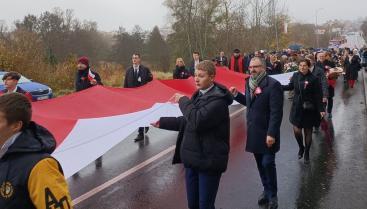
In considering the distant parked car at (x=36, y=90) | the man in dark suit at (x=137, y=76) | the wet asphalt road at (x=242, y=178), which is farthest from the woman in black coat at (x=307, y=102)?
the distant parked car at (x=36, y=90)

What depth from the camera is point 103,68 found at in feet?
→ 87.9

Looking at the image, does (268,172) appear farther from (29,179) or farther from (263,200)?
(29,179)

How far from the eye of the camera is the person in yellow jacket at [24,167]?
197 cm

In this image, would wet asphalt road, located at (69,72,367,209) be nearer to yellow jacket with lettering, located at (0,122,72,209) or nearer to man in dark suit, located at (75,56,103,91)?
man in dark suit, located at (75,56,103,91)

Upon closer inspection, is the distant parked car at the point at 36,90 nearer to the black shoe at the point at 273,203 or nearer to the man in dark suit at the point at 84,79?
the man in dark suit at the point at 84,79

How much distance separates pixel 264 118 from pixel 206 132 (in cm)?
143

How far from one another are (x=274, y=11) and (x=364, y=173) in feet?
119

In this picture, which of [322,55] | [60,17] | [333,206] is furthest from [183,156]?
[60,17]

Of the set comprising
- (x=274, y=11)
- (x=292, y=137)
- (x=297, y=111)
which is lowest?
(x=292, y=137)

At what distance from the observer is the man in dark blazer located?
4.88 metres

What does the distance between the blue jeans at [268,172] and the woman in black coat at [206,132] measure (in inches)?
49.4

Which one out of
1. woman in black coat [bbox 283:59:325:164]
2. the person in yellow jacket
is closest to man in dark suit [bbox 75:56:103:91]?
woman in black coat [bbox 283:59:325:164]

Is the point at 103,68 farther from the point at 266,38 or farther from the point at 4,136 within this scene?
the point at 4,136

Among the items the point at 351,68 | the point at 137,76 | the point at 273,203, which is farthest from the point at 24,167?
the point at 351,68
